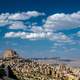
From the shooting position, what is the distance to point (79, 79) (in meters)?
49.2

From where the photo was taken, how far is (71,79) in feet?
146

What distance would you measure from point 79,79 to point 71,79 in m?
5.01

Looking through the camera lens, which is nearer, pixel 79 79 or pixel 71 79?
pixel 71 79
